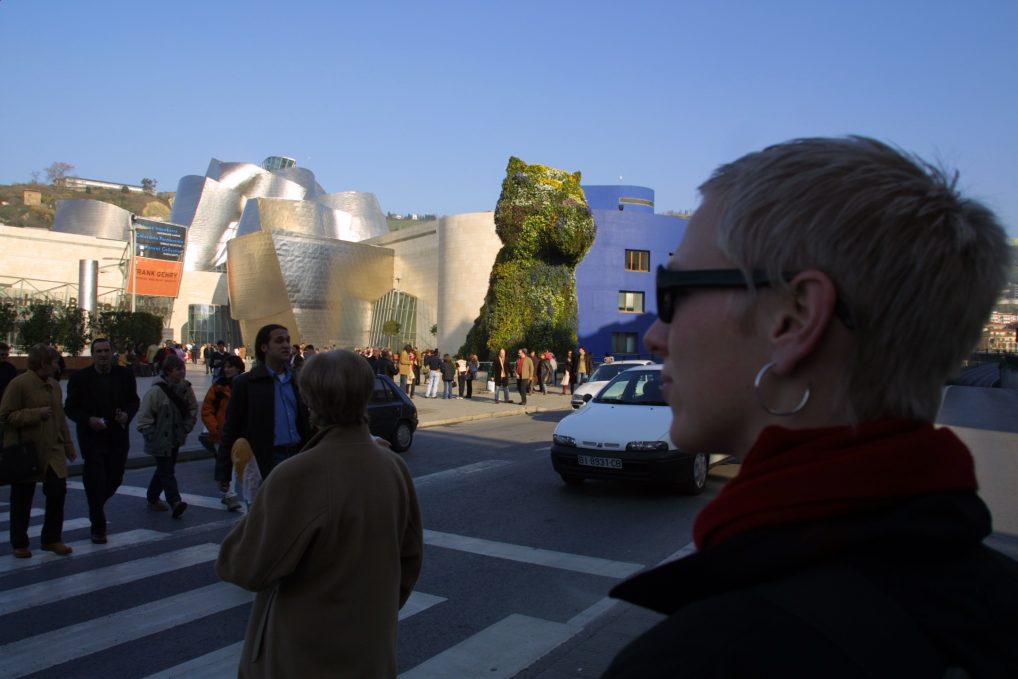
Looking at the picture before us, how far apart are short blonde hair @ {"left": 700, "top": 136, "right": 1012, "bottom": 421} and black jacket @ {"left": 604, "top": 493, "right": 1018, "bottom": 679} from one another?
159mm

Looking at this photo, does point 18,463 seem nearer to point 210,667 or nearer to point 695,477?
point 210,667

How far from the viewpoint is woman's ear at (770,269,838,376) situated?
92cm

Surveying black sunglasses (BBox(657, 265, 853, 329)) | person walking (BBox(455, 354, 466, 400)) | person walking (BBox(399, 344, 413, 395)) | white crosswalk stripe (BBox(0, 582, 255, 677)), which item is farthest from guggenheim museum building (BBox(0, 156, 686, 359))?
black sunglasses (BBox(657, 265, 853, 329))

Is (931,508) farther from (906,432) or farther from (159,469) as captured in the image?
(159,469)

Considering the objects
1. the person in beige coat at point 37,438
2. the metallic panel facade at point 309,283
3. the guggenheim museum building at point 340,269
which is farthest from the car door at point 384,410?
the metallic panel facade at point 309,283

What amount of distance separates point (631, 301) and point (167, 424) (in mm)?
38274

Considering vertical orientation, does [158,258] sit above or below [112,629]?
above

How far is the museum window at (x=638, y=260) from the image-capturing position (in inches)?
1764

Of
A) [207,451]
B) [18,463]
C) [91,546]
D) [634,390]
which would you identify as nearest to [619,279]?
[207,451]

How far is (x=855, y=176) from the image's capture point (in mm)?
951

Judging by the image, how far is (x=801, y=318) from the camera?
0.94m

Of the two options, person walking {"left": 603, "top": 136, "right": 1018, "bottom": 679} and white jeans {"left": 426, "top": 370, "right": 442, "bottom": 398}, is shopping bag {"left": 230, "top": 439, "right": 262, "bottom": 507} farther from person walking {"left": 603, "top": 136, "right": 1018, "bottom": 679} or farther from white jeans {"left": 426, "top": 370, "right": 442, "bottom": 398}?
white jeans {"left": 426, "top": 370, "right": 442, "bottom": 398}

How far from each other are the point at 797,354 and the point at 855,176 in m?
0.23

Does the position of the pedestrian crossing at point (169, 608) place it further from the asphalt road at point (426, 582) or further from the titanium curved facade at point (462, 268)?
the titanium curved facade at point (462, 268)
